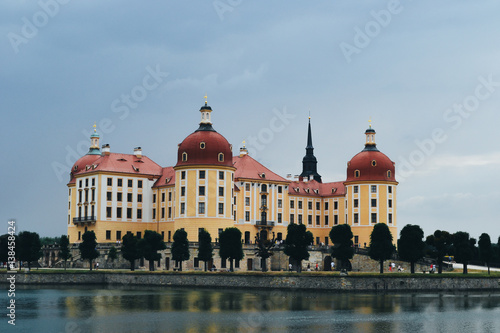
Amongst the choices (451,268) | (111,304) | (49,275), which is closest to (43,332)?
(111,304)

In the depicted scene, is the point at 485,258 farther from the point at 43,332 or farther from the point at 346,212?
the point at 43,332

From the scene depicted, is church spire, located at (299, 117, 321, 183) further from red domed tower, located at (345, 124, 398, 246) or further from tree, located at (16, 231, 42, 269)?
tree, located at (16, 231, 42, 269)

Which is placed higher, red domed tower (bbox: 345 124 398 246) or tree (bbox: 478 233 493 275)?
red domed tower (bbox: 345 124 398 246)

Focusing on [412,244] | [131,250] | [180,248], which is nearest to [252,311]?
[412,244]

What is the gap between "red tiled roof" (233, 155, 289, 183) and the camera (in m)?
115

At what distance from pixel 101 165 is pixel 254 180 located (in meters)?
21.8

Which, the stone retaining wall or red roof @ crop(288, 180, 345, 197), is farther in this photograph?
red roof @ crop(288, 180, 345, 197)

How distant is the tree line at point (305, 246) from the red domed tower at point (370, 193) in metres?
22.2

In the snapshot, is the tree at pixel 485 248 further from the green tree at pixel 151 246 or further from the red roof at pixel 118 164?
the red roof at pixel 118 164

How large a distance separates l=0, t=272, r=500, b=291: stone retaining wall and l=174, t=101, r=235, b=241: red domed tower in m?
18.8

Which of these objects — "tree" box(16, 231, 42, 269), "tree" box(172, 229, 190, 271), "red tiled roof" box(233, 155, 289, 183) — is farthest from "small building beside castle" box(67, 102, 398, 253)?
"tree" box(16, 231, 42, 269)

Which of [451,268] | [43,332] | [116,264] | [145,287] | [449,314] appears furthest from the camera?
[116,264]

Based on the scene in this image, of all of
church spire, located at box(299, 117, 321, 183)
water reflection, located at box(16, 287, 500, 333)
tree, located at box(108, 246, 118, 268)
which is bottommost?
water reflection, located at box(16, 287, 500, 333)

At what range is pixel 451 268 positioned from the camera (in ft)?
303
